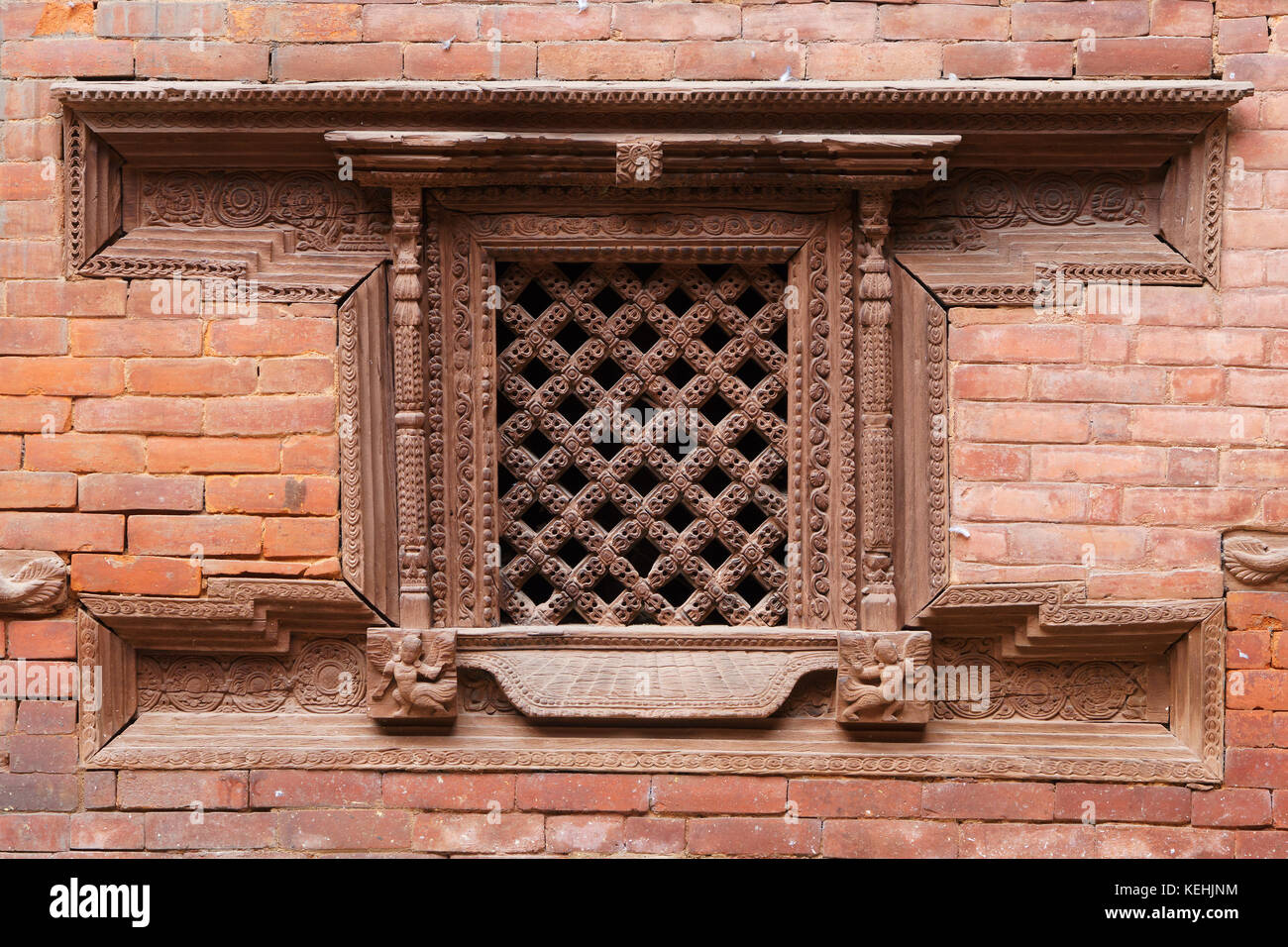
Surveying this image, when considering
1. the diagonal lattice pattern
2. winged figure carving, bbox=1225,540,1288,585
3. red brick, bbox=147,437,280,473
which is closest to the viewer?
winged figure carving, bbox=1225,540,1288,585

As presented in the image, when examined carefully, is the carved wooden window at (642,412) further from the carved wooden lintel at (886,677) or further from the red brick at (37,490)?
the red brick at (37,490)

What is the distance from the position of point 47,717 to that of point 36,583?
21.8 inches

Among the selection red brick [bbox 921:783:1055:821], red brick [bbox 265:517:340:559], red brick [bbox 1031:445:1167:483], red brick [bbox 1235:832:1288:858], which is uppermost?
red brick [bbox 1031:445:1167:483]

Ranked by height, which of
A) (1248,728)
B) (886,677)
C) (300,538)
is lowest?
(1248,728)

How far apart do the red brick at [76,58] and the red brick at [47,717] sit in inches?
98.9

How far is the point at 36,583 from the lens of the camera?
4.26 meters

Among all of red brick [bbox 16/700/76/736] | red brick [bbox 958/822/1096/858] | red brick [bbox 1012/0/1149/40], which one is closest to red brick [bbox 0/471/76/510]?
red brick [bbox 16/700/76/736]

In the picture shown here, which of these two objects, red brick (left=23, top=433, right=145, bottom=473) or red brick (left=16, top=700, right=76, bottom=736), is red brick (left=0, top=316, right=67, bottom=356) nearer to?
red brick (left=23, top=433, right=145, bottom=473)

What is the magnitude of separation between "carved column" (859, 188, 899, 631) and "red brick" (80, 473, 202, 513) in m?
2.67

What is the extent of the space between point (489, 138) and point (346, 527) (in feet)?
5.29

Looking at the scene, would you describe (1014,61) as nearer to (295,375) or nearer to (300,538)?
(295,375)

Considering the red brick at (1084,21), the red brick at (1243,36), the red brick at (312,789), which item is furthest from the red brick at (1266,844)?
the red brick at (312,789)

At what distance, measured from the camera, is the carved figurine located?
4.25 m

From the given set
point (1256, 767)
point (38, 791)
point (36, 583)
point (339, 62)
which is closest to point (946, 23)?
point (339, 62)
